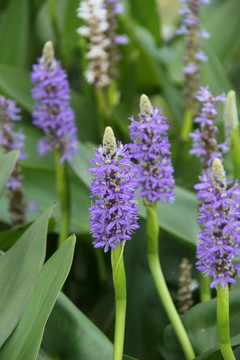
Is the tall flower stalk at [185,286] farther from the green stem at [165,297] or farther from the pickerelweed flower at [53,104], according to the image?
the pickerelweed flower at [53,104]

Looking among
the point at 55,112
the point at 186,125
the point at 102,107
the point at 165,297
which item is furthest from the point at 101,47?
the point at 165,297

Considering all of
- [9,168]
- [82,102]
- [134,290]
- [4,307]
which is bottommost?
[134,290]

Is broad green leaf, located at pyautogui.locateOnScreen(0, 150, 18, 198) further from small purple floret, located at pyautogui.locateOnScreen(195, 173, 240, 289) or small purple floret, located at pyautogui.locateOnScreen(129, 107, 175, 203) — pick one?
small purple floret, located at pyautogui.locateOnScreen(195, 173, 240, 289)

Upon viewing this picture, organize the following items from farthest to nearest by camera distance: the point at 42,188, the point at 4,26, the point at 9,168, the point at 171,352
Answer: the point at 4,26 → the point at 42,188 → the point at 171,352 → the point at 9,168

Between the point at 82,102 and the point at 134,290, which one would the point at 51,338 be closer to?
the point at 134,290

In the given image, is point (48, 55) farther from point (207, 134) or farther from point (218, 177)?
point (218, 177)

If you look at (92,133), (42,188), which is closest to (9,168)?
(42,188)
